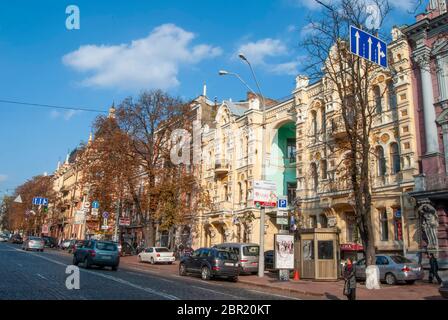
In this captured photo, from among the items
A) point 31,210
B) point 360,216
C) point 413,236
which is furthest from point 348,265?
point 31,210

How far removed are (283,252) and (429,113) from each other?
39.3ft

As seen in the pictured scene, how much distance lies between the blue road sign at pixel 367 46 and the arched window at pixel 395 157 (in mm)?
13873

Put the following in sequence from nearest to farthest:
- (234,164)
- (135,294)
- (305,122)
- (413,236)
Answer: (135,294) → (413,236) → (305,122) → (234,164)

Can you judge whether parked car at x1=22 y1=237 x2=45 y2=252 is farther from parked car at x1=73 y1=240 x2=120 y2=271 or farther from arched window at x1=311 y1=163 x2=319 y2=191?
arched window at x1=311 y1=163 x2=319 y2=191

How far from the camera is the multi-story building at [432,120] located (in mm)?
23016

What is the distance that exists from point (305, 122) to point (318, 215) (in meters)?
7.44

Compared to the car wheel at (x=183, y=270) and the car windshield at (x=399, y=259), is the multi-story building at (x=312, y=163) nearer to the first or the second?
the car windshield at (x=399, y=259)

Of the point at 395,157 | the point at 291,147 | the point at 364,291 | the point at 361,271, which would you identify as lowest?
the point at 364,291

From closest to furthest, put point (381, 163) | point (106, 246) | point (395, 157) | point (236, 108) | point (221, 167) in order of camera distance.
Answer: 1. point (106, 246)
2. point (395, 157)
3. point (381, 163)
4. point (221, 167)
5. point (236, 108)

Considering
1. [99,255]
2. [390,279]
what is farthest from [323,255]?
[99,255]

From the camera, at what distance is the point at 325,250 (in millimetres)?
21656

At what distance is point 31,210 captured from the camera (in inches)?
3302

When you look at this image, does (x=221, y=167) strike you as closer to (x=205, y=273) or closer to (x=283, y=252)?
(x=205, y=273)
